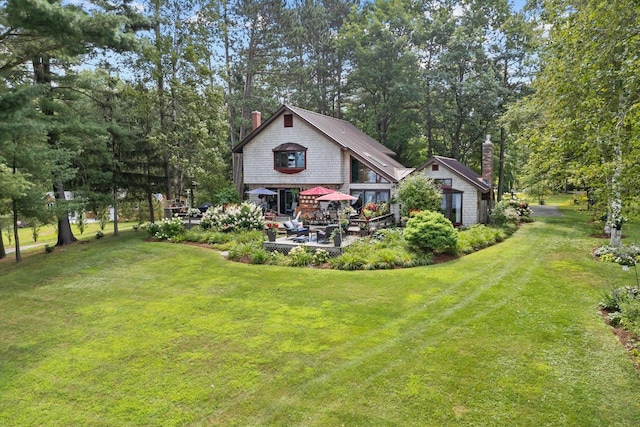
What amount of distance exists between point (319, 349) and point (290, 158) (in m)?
18.6

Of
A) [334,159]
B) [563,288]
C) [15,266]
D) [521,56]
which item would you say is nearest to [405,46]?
[521,56]

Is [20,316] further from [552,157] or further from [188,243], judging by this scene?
[552,157]

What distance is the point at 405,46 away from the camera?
120ft

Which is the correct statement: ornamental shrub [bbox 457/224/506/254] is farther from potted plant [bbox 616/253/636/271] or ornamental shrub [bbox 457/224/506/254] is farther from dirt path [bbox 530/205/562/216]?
dirt path [bbox 530/205/562/216]

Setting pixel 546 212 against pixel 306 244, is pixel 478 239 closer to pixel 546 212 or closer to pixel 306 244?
pixel 306 244

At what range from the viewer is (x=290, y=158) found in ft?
82.5

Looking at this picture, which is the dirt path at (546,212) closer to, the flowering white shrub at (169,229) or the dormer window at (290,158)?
the dormer window at (290,158)

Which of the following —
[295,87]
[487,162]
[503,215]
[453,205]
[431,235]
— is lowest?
[431,235]

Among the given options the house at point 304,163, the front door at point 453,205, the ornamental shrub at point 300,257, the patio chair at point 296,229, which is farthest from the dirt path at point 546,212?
the ornamental shrub at point 300,257

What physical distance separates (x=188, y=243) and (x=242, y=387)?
1314cm

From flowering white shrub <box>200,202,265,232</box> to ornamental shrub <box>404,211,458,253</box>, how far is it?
8320mm

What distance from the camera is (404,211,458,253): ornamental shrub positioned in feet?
47.5

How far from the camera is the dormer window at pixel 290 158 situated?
24.7 m

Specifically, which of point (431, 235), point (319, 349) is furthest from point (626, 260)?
point (319, 349)
